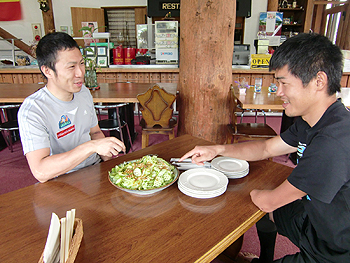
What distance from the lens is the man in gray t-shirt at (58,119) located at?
1.24 metres

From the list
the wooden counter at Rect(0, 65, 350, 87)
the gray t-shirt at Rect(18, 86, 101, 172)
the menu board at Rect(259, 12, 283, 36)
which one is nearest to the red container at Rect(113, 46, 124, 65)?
the wooden counter at Rect(0, 65, 350, 87)

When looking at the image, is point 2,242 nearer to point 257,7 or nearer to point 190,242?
point 190,242

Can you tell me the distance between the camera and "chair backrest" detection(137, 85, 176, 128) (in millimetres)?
2922

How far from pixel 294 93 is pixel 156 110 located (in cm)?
212

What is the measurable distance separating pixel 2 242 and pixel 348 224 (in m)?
1.23

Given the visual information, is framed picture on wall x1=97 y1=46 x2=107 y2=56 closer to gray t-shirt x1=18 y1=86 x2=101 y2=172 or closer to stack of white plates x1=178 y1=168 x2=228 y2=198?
gray t-shirt x1=18 y1=86 x2=101 y2=172

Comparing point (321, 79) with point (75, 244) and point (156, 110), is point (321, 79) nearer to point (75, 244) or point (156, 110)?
point (75, 244)

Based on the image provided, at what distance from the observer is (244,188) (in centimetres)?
115

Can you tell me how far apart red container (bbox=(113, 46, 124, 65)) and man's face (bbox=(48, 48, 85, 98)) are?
13.7 ft

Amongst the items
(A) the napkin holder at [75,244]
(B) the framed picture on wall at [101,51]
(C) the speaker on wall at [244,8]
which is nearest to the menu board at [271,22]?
(C) the speaker on wall at [244,8]

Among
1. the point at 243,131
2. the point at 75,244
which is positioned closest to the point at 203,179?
the point at 75,244

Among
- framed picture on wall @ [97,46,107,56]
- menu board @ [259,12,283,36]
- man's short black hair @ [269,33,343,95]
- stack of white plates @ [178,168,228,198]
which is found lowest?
stack of white plates @ [178,168,228,198]

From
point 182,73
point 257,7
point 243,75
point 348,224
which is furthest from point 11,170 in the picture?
point 257,7

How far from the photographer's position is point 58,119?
1.48 m
